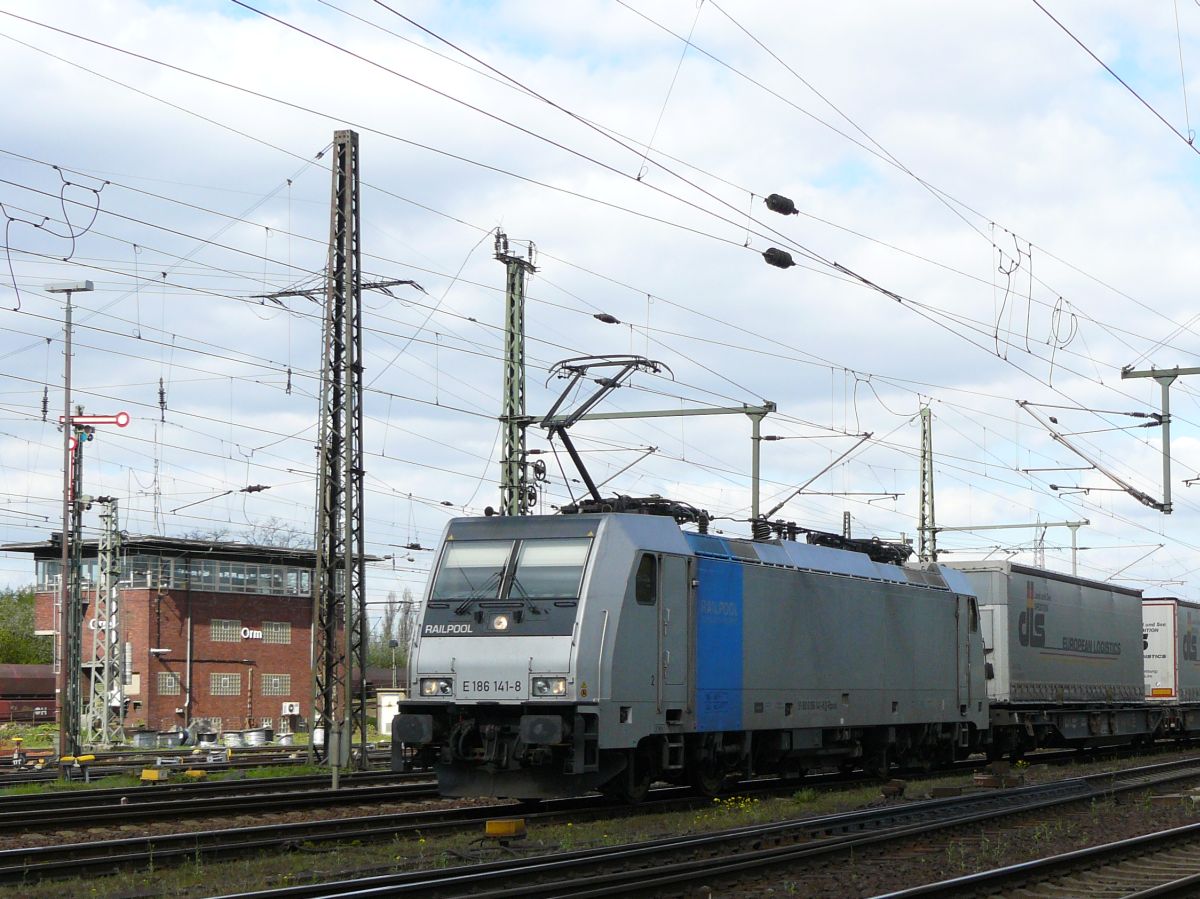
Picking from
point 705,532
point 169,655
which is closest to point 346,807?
point 705,532

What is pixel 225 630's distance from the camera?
6700cm

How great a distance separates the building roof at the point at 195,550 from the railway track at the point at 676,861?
157 ft

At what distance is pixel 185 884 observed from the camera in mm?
12086

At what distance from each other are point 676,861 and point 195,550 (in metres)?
56.5

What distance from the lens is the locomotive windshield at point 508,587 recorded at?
A: 676 inches

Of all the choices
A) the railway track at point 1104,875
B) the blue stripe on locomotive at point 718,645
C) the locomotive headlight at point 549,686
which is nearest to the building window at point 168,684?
the blue stripe on locomotive at point 718,645

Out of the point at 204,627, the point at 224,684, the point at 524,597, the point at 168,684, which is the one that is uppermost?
the point at 524,597

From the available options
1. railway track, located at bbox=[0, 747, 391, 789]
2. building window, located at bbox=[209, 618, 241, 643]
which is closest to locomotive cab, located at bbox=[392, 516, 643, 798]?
railway track, located at bbox=[0, 747, 391, 789]

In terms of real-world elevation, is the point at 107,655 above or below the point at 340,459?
below

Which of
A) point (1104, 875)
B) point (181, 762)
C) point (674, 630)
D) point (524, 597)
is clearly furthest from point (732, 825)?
point (181, 762)

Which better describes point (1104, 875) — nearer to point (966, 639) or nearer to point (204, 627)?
point (966, 639)

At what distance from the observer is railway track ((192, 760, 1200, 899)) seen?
11109 mm

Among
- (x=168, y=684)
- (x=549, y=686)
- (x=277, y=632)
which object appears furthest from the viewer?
(x=277, y=632)

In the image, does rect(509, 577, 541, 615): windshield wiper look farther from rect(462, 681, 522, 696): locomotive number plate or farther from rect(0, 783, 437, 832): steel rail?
rect(0, 783, 437, 832): steel rail
